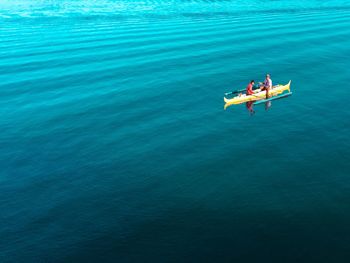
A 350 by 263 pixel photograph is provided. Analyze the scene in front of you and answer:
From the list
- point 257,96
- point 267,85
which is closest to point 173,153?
point 257,96

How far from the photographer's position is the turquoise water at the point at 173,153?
30516 millimetres

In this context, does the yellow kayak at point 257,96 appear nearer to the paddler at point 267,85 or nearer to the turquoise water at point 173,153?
the paddler at point 267,85

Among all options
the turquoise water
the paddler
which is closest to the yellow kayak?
the paddler

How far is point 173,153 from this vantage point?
44.2 m

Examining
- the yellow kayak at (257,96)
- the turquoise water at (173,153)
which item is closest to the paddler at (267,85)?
the yellow kayak at (257,96)

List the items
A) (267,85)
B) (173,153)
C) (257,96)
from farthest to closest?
(267,85)
(257,96)
(173,153)

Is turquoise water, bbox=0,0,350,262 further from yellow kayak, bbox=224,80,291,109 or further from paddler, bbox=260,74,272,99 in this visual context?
paddler, bbox=260,74,272,99

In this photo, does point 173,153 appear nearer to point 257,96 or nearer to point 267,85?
point 257,96

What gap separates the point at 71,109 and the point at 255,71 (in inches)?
1545

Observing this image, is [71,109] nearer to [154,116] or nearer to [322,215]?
[154,116]

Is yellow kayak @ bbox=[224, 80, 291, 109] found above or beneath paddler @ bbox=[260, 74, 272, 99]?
beneath

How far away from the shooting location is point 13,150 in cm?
4684

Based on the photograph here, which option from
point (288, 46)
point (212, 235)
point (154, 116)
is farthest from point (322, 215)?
point (288, 46)

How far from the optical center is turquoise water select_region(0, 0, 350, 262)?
1201 inches
